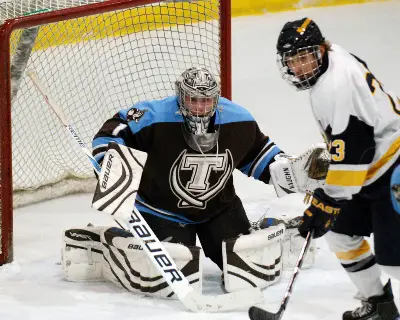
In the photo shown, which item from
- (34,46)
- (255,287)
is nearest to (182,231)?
(255,287)

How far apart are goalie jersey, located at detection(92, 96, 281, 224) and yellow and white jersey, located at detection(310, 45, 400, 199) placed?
2.21 feet

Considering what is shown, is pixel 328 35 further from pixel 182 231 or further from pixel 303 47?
pixel 303 47

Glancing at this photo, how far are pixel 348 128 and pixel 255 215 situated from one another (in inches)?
62.3

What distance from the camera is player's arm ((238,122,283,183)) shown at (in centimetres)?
337

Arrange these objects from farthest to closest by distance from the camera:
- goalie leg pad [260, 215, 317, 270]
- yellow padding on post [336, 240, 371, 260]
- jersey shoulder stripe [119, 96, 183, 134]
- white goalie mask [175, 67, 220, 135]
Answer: goalie leg pad [260, 215, 317, 270] < jersey shoulder stripe [119, 96, 183, 134] < white goalie mask [175, 67, 220, 135] < yellow padding on post [336, 240, 371, 260]

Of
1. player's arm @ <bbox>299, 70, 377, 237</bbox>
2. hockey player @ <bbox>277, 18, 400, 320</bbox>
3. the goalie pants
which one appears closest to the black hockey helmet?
hockey player @ <bbox>277, 18, 400, 320</bbox>

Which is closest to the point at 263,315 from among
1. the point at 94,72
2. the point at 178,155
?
the point at 178,155

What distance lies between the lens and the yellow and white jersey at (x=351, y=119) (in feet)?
8.30

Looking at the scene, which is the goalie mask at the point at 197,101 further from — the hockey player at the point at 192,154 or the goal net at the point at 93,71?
the goal net at the point at 93,71

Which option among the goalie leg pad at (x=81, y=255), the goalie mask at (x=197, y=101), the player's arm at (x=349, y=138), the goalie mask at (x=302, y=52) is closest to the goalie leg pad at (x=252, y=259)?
the goalie mask at (x=197, y=101)

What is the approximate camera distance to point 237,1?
22.3 feet

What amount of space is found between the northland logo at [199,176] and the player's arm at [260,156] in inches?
4.9

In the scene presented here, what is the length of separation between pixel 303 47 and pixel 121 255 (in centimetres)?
103

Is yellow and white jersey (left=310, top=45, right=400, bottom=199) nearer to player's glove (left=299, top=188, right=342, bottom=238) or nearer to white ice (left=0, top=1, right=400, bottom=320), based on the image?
player's glove (left=299, top=188, right=342, bottom=238)
